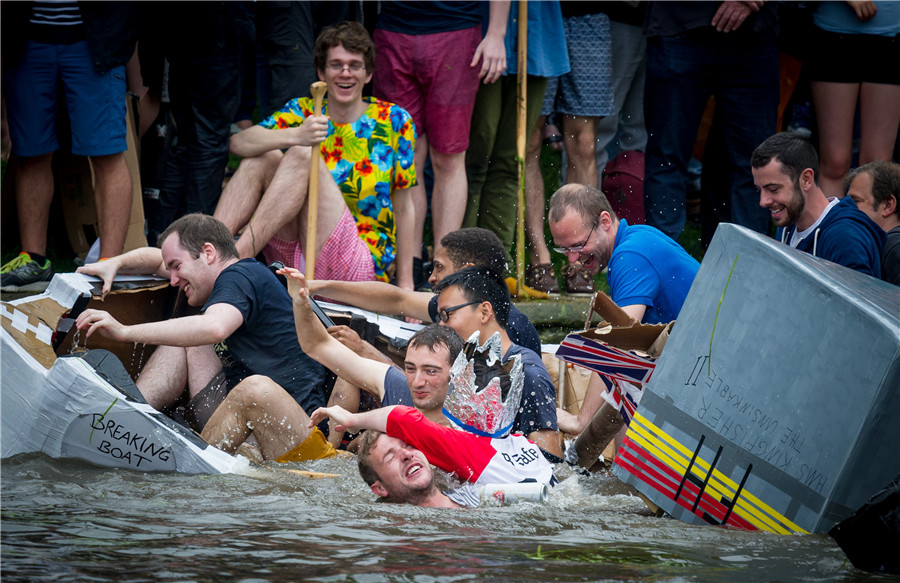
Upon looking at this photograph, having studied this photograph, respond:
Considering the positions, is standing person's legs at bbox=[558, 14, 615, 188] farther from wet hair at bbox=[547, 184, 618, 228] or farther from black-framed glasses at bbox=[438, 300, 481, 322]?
black-framed glasses at bbox=[438, 300, 481, 322]

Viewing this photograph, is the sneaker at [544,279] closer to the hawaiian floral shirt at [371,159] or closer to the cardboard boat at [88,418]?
the hawaiian floral shirt at [371,159]

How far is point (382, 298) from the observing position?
21.0 feet

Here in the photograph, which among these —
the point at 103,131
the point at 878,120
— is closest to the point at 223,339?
the point at 103,131

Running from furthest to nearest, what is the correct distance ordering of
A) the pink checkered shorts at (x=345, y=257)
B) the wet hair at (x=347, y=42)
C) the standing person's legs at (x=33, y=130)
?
the wet hair at (x=347, y=42) < the pink checkered shorts at (x=345, y=257) < the standing person's legs at (x=33, y=130)

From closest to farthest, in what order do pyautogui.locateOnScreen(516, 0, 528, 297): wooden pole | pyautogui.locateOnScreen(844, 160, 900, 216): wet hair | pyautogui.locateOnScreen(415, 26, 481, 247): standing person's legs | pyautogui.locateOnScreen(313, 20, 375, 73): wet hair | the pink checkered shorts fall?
pyautogui.locateOnScreen(844, 160, 900, 216): wet hair
the pink checkered shorts
pyautogui.locateOnScreen(313, 20, 375, 73): wet hair
pyautogui.locateOnScreen(415, 26, 481, 247): standing person's legs
pyautogui.locateOnScreen(516, 0, 528, 297): wooden pole

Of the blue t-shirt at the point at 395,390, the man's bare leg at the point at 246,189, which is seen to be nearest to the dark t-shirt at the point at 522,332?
the blue t-shirt at the point at 395,390

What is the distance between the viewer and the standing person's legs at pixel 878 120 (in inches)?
287

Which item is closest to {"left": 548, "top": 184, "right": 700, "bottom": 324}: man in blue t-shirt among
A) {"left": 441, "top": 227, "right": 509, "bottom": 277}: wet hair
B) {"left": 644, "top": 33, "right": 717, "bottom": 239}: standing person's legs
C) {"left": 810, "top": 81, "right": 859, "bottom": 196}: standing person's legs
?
{"left": 441, "top": 227, "right": 509, "bottom": 277}: wet hair

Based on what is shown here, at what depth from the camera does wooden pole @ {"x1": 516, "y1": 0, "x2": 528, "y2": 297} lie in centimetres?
736

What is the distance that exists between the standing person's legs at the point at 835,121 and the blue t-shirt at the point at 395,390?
3795 mm

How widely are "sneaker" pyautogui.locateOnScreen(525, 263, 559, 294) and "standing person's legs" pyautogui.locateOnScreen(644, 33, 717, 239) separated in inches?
32.4

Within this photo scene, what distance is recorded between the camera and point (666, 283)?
215 inches

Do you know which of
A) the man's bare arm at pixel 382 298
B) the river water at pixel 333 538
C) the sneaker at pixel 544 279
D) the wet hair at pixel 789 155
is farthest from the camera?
the sneaker at pixel 544 279

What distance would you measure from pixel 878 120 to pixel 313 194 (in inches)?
151
